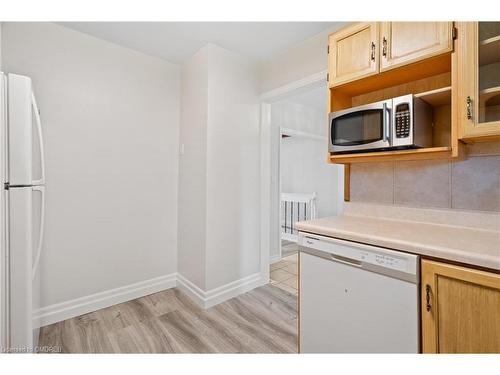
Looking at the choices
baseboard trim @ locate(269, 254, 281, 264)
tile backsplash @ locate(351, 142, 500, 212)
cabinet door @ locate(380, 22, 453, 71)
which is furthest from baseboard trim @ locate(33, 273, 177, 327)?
cabinet door @ locate(380, 22, 453, 71)

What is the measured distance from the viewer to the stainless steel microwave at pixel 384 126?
127cm

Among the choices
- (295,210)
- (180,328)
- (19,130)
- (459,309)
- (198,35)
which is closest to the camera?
(459,309)

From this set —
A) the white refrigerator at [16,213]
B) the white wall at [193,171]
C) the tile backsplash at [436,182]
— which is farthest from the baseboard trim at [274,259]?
the white refrigerator at [16,213]

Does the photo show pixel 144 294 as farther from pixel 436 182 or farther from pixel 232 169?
pixel 436 182

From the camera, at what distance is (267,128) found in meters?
2.65

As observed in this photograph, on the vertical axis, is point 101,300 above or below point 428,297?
below

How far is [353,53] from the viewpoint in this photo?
1547 mm

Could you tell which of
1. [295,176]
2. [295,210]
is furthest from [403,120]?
[295,176]

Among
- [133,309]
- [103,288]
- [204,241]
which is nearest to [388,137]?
[204,241]

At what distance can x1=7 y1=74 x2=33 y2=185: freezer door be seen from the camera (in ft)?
3.92

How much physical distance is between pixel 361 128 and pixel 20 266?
1.93 meters

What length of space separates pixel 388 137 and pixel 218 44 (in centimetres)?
169

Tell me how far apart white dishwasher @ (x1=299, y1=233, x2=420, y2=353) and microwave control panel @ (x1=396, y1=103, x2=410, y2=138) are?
0.61 meters
